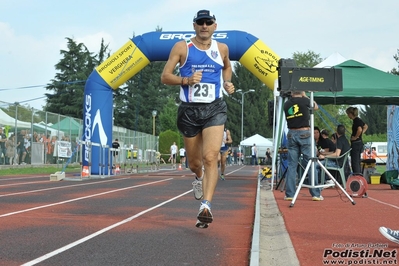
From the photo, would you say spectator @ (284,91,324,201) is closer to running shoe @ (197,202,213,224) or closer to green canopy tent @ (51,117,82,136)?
running shoe @ (197,202,213,224)

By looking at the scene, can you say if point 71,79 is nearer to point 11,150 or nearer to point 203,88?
point 11,150

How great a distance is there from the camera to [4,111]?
28688 millimetres

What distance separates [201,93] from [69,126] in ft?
102

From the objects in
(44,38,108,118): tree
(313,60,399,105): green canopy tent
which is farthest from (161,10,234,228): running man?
(44,38,108,118): tree

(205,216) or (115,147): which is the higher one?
(115,147)

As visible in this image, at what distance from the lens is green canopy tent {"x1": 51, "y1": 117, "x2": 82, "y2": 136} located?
3584 centimetres

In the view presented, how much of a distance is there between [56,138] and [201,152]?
2904 centimetres

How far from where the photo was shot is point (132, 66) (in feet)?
73.6

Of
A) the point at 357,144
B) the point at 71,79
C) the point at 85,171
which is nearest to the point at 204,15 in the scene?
the point at 357,144

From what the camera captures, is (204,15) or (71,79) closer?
(204,15)

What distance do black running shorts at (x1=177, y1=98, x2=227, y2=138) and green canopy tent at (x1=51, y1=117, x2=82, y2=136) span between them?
28.6 m

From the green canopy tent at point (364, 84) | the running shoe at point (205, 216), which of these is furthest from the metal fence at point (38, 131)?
the running shoe at point (205, 216)

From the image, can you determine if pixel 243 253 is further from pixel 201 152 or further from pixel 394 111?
pixel 394 111

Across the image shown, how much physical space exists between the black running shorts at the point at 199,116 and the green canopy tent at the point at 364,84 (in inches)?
350
